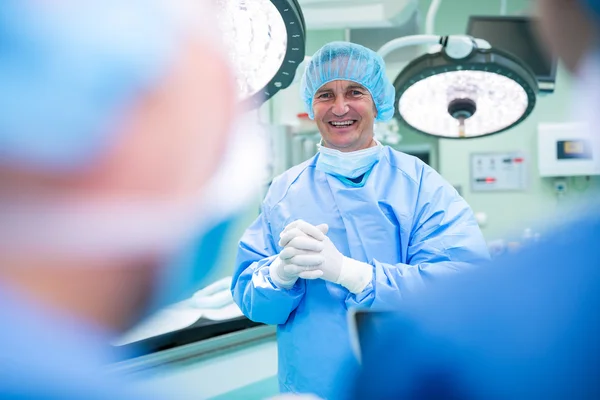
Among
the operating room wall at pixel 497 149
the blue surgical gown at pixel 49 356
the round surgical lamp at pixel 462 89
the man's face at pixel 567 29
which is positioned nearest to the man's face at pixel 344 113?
the round surgical lamp at pixel 462 89

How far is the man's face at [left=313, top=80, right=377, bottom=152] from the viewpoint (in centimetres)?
99

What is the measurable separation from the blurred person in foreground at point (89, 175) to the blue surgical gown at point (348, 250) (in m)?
0.52

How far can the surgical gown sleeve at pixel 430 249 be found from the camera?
0.81 metres

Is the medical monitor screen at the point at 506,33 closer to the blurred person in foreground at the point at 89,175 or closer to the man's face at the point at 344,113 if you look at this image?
the man's face at the point at 344,113

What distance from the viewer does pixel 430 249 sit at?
0.86 meters

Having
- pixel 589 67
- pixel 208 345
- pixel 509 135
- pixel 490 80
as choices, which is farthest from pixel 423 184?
pixel 509 135

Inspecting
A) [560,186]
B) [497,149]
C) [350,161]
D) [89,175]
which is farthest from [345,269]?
[560,186]

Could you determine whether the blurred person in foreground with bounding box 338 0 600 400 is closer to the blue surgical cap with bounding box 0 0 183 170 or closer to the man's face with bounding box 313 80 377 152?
the blue surgical cap with bounding box 0 0 183 170

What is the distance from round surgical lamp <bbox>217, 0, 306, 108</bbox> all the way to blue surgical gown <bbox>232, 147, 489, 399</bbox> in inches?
11.5

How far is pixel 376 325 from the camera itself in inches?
15.4

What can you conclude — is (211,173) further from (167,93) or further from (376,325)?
(376,325)

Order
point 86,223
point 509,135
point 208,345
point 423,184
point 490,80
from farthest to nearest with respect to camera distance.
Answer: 1. point 509,135
2. point 208,345
3. point 490,80
4. point 423,184
5. point 86,223

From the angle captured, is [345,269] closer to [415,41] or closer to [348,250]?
[348,250]

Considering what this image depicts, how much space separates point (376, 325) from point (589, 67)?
1.04 ft
